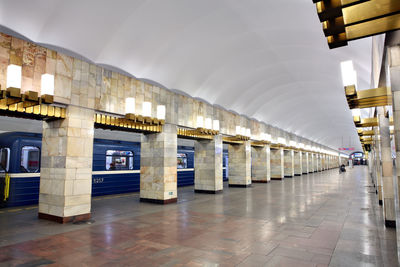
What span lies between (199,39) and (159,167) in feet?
16.9

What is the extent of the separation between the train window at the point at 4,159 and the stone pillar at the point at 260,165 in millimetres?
16431

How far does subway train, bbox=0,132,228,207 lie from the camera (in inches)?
351

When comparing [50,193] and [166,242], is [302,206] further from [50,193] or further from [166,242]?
[50,193]

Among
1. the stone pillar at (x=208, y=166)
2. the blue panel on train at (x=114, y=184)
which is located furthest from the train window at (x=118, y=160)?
the stone pillar at (x=208, y=166)

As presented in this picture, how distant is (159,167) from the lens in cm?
1056

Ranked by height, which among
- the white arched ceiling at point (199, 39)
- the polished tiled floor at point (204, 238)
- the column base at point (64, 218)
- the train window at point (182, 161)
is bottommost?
the polished tiled floor at point (204, 238)

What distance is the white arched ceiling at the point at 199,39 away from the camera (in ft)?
22.8

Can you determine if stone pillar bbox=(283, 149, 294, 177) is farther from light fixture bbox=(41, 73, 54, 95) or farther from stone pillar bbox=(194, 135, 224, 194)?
light fixture bbox=(41, 73, 54, 95)

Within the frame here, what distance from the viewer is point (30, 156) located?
9469 millimetres

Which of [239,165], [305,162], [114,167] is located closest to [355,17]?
[114,167]

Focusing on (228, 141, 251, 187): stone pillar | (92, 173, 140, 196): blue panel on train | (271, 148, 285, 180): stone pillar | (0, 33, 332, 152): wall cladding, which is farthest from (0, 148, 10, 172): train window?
(271, 148, 285, 180): stone pillar

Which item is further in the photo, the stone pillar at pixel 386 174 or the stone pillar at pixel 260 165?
the stone pillar at pixel 260 165

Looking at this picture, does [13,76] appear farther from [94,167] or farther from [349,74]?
[349,74]

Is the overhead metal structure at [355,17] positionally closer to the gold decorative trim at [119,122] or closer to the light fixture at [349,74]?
the light fixture at [349,74]
